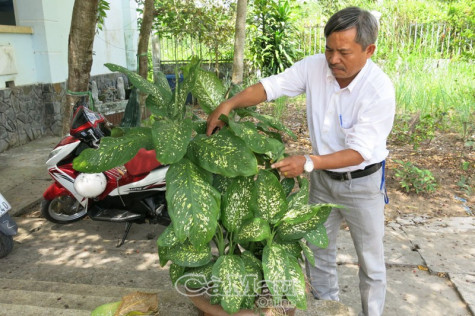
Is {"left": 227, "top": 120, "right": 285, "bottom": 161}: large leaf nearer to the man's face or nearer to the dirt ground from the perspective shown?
the man's face

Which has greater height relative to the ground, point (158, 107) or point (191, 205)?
point (158, 107)

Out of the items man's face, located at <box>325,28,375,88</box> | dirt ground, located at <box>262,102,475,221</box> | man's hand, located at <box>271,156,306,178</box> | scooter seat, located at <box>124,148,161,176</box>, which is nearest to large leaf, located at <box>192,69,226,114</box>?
man's hand, located at <box>271,156,306,178</box>

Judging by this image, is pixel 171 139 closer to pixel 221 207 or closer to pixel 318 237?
pixel 221 207

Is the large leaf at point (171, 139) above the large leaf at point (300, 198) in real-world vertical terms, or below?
above

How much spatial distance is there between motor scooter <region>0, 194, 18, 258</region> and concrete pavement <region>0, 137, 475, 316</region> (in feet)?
0.29

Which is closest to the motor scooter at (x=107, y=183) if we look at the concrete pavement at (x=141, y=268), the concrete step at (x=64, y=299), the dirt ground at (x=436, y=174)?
the concrete pavement at (x=141, y=268)

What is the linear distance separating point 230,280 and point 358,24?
1.16m

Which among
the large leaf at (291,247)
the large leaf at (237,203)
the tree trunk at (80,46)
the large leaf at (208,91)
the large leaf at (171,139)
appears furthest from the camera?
the tree trunk at (80,46)

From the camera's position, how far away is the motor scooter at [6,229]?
3027 mm

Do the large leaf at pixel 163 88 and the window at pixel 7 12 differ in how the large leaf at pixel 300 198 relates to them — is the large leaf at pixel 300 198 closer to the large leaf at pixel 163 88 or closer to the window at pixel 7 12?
the large leaf at pixel 163 88

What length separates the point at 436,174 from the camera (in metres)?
4.60

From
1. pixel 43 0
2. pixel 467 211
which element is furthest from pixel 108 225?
pixel 43 0

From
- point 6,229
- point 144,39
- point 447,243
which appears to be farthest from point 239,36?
point 6,229

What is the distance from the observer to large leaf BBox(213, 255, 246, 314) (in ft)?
4.75
